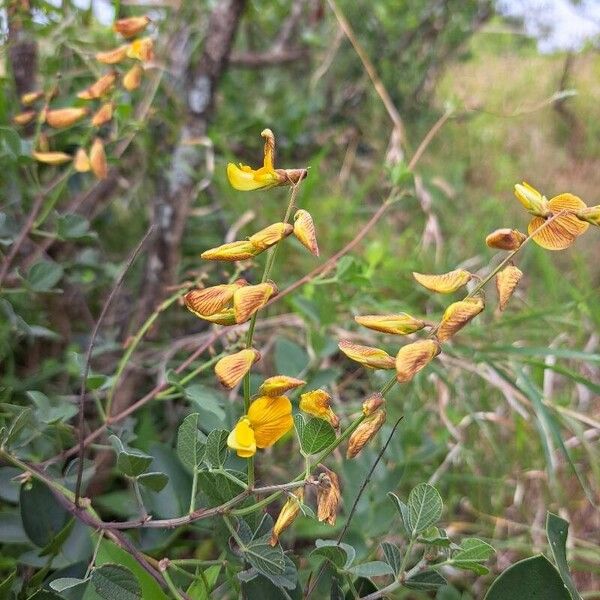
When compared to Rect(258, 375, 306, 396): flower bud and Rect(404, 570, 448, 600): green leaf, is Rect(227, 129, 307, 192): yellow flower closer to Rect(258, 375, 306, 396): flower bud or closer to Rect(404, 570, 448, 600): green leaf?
Rect(258, 375, 306, 396): flower bud

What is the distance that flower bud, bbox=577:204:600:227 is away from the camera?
0.41 metres

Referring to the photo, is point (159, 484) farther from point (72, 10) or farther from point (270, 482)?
point (72, 10)

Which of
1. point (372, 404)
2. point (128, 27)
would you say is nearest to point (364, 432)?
point (372, 404)

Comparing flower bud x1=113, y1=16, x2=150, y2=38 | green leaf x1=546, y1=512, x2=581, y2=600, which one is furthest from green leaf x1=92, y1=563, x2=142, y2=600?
flower bud x1=113, y1=16, x2=150, y2=38

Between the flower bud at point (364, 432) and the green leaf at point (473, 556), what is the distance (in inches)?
3.9

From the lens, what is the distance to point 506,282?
42cm

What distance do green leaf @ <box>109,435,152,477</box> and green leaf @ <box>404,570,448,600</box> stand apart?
0.61 feet

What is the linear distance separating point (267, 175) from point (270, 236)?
5 cm

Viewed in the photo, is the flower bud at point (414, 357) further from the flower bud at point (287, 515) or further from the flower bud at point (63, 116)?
the flower bud at point (63, 116)

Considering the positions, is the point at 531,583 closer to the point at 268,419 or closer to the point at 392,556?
the point at 392,556

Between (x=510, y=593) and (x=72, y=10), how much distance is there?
0.93m

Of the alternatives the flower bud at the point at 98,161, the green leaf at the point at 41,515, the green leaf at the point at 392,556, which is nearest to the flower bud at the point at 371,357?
the green leaf at the point at 392,556

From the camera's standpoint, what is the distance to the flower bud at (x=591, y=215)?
1.35 feet

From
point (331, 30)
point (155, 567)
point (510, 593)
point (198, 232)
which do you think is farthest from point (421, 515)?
point (331, 30)
